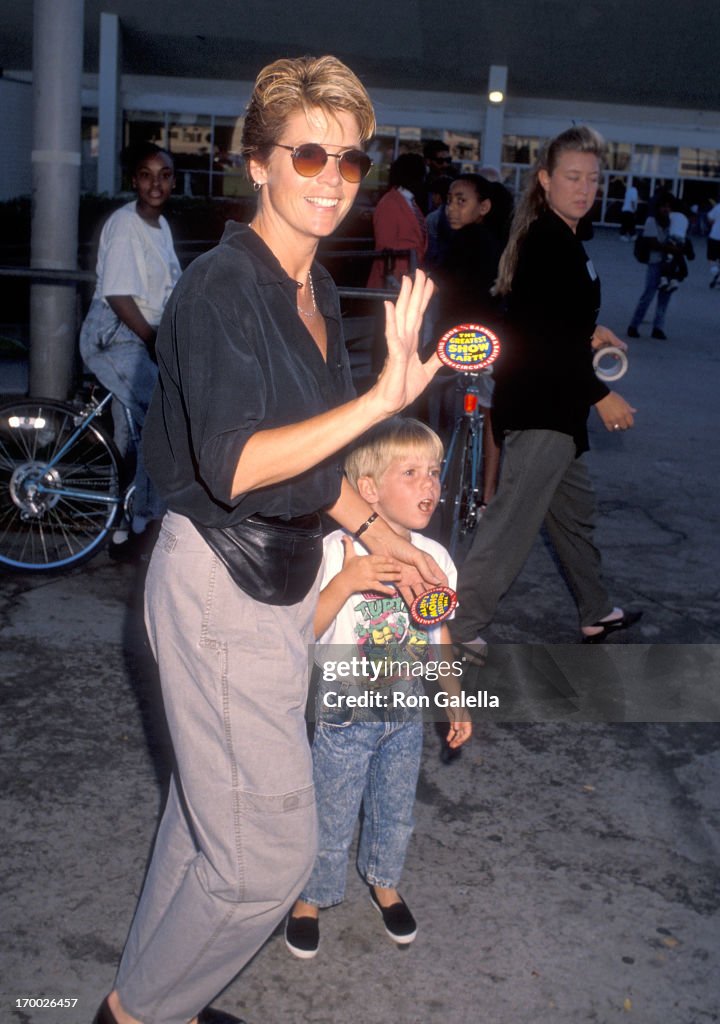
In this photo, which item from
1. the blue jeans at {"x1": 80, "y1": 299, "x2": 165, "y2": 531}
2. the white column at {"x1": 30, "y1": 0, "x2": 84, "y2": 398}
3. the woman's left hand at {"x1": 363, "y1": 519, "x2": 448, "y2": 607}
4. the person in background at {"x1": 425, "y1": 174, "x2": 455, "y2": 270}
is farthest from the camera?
the person in background at {"x1": 425, "y1": 174, "x2": 455, "y2": 270}

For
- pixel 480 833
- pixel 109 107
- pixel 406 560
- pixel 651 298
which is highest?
pixel 109 107

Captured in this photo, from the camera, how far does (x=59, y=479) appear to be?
20.3 feet

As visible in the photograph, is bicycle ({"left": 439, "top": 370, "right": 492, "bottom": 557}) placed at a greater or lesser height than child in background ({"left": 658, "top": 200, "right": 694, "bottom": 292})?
lesser

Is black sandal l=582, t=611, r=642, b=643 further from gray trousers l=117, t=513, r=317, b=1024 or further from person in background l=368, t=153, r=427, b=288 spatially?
person in background l=368, t=153, r=427, b=288

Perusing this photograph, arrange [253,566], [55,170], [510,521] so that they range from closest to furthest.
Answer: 1. [253,566]
2. [510,521]
3. [55,170]

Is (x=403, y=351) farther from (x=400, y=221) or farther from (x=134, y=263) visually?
(x=400, y=221)

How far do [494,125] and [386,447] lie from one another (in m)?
35.7

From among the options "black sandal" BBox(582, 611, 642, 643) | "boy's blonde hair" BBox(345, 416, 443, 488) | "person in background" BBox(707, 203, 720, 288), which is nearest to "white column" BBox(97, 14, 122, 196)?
"person in background" BBox(707, 203, 720, 288)

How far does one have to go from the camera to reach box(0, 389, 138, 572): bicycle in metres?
6.11

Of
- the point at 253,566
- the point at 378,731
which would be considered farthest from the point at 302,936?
the point at 253,566

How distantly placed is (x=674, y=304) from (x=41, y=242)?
15362mm

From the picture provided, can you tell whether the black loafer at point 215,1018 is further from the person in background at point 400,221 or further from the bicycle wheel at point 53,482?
the person in background at point 400,221

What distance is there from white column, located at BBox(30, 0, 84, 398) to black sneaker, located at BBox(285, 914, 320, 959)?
476 centimetres

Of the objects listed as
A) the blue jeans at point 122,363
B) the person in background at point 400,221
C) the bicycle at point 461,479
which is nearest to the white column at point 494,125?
the person in background at point 400,221
